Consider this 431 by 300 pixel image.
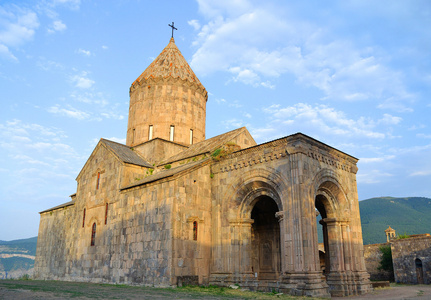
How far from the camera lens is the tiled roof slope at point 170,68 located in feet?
79.1

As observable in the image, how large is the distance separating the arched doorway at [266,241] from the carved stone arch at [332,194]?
322cm

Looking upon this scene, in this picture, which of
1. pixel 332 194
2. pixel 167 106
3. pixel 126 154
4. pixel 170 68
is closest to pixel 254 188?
pixel 332 194

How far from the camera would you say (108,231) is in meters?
18.2

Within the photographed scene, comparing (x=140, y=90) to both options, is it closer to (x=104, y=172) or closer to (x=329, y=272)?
(x=104, y=172)

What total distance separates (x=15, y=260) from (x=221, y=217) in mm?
157144

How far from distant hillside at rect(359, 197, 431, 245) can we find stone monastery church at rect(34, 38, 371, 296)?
80357mm

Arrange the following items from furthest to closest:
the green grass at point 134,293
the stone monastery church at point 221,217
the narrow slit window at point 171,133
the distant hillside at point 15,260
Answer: the distant hillside at point 15,260 → the narrow slit window at point 171,133 → the stone monastery church at point 221,217 → the green grass at point 134,293

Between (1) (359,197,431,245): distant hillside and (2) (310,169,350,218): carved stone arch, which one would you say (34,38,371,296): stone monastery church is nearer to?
(2) (310,169,350,218): carved stone arch

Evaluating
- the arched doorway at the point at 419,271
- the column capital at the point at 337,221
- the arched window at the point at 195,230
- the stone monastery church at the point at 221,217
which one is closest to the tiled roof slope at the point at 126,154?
the stone monastery church at the point at 221,217

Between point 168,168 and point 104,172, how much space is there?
12.2 ft

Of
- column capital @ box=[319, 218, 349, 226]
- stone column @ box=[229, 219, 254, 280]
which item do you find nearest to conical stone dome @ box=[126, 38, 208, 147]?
stone column @ box=[229, 219, 254, 280]

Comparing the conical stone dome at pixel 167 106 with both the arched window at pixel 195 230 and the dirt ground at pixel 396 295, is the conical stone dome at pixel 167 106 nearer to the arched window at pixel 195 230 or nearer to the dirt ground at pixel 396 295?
the arched window at pixel 195 230

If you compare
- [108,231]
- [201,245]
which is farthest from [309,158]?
[108,231]

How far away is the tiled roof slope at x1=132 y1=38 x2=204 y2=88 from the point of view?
24.1m
